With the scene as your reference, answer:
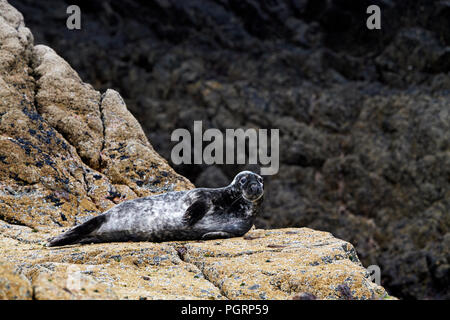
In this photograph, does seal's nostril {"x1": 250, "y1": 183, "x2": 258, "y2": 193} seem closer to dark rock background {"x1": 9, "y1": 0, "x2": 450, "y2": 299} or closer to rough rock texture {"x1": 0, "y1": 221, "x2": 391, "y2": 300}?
rough rock texture {"x1": 0, "y1": 221, "x2": 391, "y2": 300}

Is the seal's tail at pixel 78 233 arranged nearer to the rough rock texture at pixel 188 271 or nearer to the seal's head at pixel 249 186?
the rough rock texture at pixel 188 271

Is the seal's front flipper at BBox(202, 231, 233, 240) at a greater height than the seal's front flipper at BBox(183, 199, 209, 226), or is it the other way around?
the seal's front flipper at BBox(183, 199, 209, 226)

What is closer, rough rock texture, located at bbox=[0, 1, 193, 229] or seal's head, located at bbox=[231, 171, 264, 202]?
seal's head, located at bbox=[231, 171, 264, 202]

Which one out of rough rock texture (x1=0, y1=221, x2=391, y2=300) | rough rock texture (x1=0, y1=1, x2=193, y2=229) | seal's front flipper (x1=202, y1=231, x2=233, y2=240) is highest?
rough rock texture (x1=0, y1=1, x2=193, y2=229)

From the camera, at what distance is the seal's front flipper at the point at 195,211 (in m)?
6.95

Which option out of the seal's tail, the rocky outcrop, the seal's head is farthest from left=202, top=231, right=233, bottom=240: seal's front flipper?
the seal's tail

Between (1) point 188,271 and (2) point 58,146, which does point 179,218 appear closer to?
(1) point 188,271

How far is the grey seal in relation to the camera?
6.83 metres

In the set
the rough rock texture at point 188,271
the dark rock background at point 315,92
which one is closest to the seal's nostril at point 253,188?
the rough rock texture at point 188,271

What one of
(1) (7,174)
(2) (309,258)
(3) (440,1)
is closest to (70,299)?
(2) (309,258)

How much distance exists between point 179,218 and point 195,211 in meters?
0.28

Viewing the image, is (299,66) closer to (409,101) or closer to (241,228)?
(409,101)

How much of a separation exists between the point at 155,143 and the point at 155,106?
2278mm

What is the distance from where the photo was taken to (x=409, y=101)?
74.5 ft
